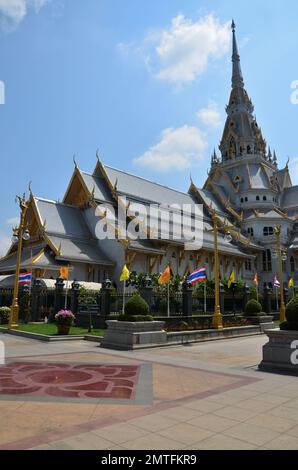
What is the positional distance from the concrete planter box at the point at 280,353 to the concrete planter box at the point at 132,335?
16.7 feet

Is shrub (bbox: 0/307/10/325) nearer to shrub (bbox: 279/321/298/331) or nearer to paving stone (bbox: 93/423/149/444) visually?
shrub (bbox: 279/321/298/331)

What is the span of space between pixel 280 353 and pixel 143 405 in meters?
4.79

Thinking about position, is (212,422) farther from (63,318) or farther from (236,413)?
(63,318)

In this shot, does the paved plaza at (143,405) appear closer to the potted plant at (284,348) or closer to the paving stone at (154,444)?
the paving stone at (154,444)

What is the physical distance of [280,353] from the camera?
31.0 ft

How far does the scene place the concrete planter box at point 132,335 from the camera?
44.4 ft

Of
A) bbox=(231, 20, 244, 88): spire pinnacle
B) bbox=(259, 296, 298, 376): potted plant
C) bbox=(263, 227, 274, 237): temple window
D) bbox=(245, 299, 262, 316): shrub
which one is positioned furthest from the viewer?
bbox=(231, 20, 244, 88): spire pinnacle

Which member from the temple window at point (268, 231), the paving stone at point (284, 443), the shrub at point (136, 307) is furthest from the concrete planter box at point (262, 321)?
the temple window at point (268, 231)

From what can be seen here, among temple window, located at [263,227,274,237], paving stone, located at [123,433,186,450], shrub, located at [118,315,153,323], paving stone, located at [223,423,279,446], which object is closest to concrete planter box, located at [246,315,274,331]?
shrub, located at [118,315,153,323]

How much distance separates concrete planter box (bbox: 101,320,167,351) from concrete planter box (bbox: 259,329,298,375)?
5101 mm

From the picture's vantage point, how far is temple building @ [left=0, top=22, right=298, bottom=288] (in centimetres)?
3228

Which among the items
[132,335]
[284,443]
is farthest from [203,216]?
[284,443]
